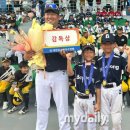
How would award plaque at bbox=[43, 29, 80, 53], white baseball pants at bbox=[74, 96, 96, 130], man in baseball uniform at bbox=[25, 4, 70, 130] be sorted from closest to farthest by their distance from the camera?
1. award plaque at bbox=[43, 29, 80, 53]
2. man in baseball uniform at bbox=[25, 4, 70, 130]
3. white baseball pants at bbox=[74, 96, 96, 130]

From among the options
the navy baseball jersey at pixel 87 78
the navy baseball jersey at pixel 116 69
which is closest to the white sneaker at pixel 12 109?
the navy baseball jersey at pixel 87 78

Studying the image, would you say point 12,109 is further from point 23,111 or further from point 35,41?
point 35,41

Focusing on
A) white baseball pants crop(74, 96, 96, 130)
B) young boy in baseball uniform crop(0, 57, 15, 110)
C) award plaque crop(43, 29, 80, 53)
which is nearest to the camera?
award plaque crop(43, 29, 80, 53)

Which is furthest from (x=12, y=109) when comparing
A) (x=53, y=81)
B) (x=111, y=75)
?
(x=111, y=75)

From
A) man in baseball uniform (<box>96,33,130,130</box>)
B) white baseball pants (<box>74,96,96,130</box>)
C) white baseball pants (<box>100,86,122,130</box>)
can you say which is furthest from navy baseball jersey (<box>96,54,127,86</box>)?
white baseball pants (<box>74,96,96,130</box>)

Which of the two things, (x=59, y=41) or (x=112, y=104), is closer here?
(x=59, y=41)

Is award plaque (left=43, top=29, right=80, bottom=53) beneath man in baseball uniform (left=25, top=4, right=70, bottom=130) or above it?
above

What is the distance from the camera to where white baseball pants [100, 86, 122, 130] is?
3660mm

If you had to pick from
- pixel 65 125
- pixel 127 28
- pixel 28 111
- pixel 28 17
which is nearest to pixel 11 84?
pixel 28 111

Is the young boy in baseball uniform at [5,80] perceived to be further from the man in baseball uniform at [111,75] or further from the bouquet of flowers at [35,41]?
the man in baseball uniform at [111,75]

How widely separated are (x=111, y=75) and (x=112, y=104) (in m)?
0.35

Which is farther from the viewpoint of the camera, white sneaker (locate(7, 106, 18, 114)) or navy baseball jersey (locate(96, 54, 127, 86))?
white sneaker (locate(7, 106, 18, 114))

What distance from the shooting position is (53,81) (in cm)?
361

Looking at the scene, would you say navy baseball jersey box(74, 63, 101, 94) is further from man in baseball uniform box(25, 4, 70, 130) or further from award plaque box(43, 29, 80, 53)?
award plaque box(43, 29, 80, 53)
